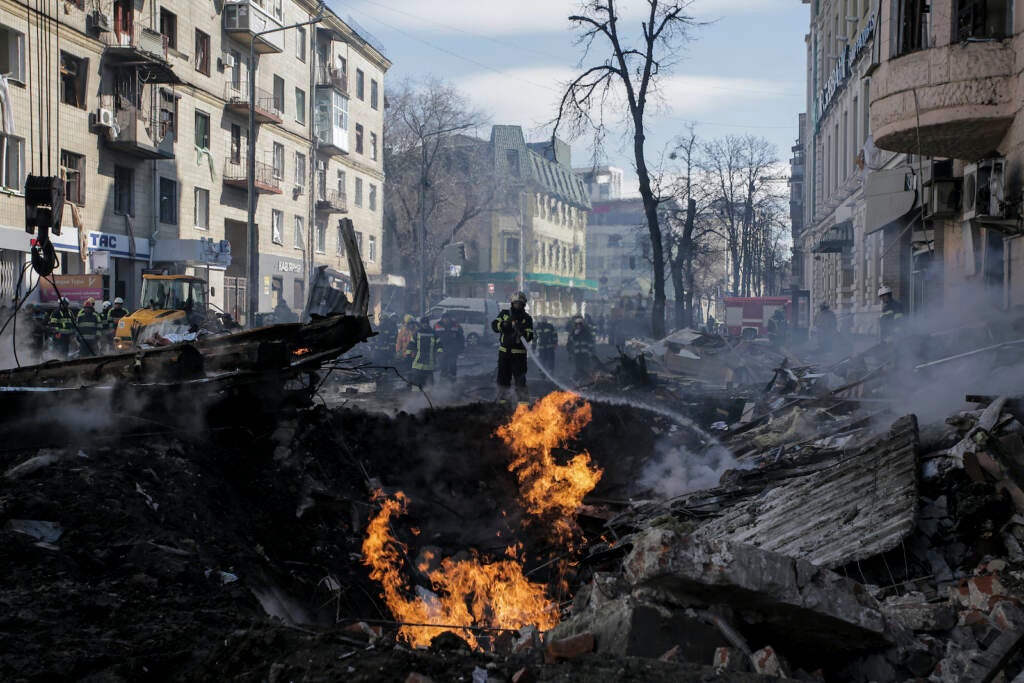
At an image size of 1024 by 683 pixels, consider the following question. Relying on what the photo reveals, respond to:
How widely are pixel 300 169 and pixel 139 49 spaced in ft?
47.1

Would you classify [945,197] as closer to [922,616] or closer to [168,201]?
[922,616]

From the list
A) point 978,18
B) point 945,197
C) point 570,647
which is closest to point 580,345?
point 945,197

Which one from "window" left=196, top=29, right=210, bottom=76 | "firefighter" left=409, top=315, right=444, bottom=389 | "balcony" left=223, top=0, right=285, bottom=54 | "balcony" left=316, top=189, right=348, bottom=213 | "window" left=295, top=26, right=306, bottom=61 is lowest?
"firefighter" left=409, top=315, right=444, bottom=389

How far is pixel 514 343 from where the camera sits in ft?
40.6

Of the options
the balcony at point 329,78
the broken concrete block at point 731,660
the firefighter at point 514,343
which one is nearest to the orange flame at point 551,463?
the firefighter at point 514,343

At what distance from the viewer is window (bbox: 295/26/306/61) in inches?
1607

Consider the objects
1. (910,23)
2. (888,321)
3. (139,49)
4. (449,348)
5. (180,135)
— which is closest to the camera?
(910,23)

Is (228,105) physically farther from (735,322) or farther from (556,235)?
(556,235)

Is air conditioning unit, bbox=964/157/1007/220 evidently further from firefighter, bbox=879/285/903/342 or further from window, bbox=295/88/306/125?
window, bbox=295/88/306/125

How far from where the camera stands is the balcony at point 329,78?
4266 cm

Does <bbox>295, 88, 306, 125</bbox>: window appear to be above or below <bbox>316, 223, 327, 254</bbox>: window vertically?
above

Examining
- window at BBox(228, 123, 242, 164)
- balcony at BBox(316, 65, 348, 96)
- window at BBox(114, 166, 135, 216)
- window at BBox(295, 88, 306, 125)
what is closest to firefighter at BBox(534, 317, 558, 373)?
window at BBox(114, 166, 135, 216)

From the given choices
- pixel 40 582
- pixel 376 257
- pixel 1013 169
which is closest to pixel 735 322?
pixel 376 257

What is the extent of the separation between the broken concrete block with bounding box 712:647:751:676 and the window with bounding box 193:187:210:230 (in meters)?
33.1
